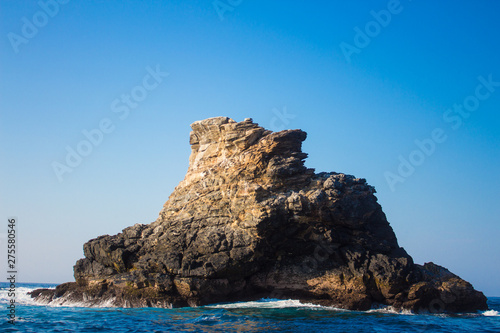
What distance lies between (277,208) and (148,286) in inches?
488

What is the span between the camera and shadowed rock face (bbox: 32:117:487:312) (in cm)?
3200

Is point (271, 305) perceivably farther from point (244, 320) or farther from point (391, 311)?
point (391, 311)

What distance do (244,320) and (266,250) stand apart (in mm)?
8796

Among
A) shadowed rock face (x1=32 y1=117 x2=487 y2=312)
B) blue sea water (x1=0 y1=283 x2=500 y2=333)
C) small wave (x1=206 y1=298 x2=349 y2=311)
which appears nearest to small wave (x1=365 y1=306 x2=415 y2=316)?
blue sea water (x1=0 y1=283 x2=500 y2=333)

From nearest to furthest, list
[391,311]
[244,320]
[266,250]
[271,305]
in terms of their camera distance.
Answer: [244,320], [391,311], [271,305], [266,250]

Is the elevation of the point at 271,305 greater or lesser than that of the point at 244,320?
lesser

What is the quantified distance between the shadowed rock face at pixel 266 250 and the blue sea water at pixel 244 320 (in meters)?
1.71

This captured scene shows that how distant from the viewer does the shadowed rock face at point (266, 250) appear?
32.0 meters

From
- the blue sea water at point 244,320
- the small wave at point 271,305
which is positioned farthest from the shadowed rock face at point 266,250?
the blue sea water at point 244,320

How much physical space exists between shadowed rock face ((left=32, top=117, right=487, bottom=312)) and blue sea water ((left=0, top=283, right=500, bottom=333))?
67.2 inches

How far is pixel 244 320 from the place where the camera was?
82.3 feet

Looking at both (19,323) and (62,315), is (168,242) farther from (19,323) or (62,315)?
(19,323)

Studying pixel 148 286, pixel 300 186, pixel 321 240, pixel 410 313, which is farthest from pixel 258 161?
pixel 410 313

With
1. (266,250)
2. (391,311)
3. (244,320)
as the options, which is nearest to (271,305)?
(266,250)
